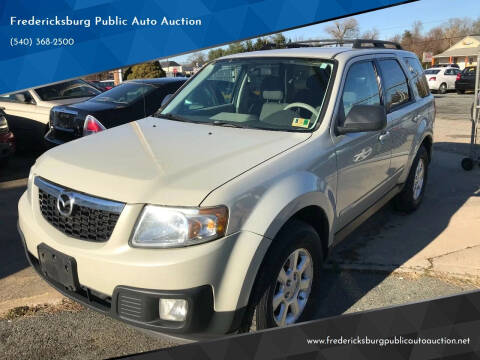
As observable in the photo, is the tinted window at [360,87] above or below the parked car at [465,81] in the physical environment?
above

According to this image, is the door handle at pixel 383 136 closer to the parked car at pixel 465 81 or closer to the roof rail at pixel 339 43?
the roof rail at pixel 339 43

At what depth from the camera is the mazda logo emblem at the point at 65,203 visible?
7.82 ft

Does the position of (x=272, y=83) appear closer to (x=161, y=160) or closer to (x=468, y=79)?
(x=161, y=160)

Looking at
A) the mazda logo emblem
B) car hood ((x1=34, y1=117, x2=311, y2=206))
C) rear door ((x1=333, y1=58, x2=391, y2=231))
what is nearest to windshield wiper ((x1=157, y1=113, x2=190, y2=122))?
car hood ((x1=34, y1=117, x2=311, y2=206))

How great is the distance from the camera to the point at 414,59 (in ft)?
17.5

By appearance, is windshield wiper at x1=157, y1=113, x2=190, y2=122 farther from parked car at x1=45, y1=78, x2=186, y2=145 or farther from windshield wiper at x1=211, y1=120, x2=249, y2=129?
parked car at x1=45, y1=78, x2=186, y2=145

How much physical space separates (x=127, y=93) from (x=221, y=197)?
5.09m

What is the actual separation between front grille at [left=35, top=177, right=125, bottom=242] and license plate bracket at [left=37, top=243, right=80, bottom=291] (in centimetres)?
13

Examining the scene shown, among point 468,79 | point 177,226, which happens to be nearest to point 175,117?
point 177,226

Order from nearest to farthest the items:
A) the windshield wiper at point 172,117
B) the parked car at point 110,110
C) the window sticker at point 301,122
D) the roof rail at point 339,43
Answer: the window sticker at point 301,122, the windshield wiper at point 172,117, the roof rail at point 339,43, the parked car at point 110,110

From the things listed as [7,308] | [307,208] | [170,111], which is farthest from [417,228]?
[7,308]

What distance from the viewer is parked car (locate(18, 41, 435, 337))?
2.15 meters

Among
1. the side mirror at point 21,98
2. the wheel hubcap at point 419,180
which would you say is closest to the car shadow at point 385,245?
the wheel hubcap at point 419,180

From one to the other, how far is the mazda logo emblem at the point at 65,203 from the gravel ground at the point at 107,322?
859 millimetres
